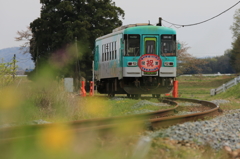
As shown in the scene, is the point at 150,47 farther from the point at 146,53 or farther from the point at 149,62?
the point at 149,62

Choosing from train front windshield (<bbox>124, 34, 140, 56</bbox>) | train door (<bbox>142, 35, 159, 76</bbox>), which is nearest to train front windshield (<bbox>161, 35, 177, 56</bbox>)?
train door (<bbox>142, 35, 159, 76</bbox>)

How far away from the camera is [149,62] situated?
18.8 metres

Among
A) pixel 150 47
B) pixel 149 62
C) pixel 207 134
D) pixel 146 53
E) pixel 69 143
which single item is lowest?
pixel 207 134

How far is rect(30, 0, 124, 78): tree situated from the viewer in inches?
1398

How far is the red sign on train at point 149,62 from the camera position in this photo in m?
18.8

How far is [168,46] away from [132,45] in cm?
162

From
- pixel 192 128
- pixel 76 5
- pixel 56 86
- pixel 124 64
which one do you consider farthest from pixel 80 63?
pixel 192 128

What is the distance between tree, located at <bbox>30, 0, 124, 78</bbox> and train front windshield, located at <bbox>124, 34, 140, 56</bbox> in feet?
52.3

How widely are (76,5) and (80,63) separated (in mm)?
5513

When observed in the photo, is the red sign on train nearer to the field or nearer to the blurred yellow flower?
the field

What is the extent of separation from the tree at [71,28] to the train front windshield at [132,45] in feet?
52.3

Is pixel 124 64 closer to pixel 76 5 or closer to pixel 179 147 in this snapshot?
pixel 179 147

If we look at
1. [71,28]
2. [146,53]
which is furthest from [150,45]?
[71,28]

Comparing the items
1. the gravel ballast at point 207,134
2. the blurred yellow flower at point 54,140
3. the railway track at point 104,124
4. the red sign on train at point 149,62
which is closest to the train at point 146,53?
the red sign on train at point 149,62
